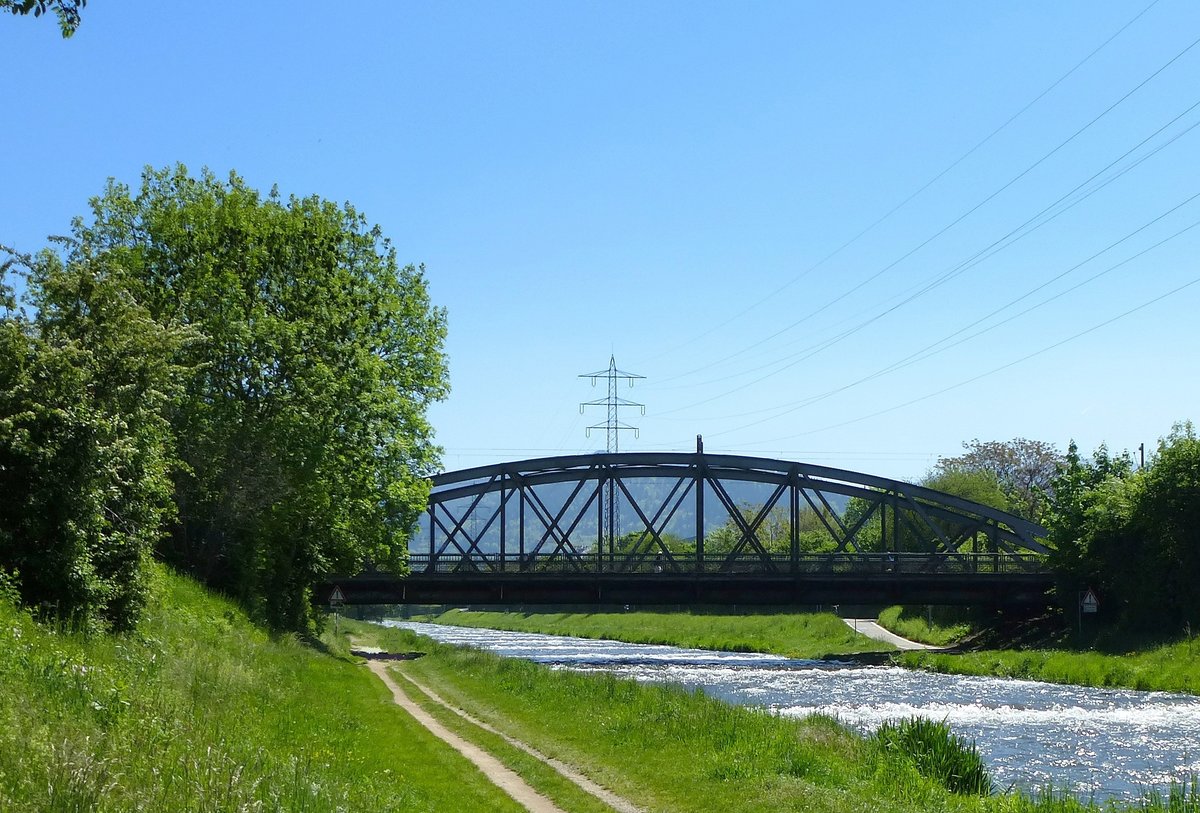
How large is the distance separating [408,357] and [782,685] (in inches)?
718

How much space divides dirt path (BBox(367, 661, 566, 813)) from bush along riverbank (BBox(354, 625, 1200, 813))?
0.59 meters

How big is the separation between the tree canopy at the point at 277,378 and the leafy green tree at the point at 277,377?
0.17 feet

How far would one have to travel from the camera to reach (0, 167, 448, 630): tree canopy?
36.5 m

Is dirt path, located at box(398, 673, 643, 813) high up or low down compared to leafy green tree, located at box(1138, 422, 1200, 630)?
down

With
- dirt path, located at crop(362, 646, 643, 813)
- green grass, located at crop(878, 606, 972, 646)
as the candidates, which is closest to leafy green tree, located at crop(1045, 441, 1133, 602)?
green grass, located at crop(878, 606, 972, 646)

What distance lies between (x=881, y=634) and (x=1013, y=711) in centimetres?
4690

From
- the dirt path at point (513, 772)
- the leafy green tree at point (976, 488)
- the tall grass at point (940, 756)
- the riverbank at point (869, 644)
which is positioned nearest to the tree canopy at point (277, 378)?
the dirt path at point (513, 772)

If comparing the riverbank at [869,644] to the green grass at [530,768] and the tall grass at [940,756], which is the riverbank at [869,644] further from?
the green grass at [530,768]

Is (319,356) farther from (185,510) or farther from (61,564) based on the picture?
(61,564)

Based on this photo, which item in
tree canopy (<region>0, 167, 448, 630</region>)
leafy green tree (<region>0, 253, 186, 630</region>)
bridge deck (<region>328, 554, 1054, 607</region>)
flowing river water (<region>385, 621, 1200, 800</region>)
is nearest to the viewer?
leafy green tree (<region>0, 253, 186, 630</region>)

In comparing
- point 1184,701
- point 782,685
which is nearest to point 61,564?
point 782,685

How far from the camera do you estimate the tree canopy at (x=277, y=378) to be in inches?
1437

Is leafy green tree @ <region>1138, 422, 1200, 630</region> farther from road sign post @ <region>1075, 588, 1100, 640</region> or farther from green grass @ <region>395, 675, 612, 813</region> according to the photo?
green grass @ <region>395, 675, 612, 813</region>

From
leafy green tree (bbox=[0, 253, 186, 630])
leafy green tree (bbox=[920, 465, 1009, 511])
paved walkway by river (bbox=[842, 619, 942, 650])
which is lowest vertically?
paved walkway by river (bbox=[842, 619, 942, 650])
